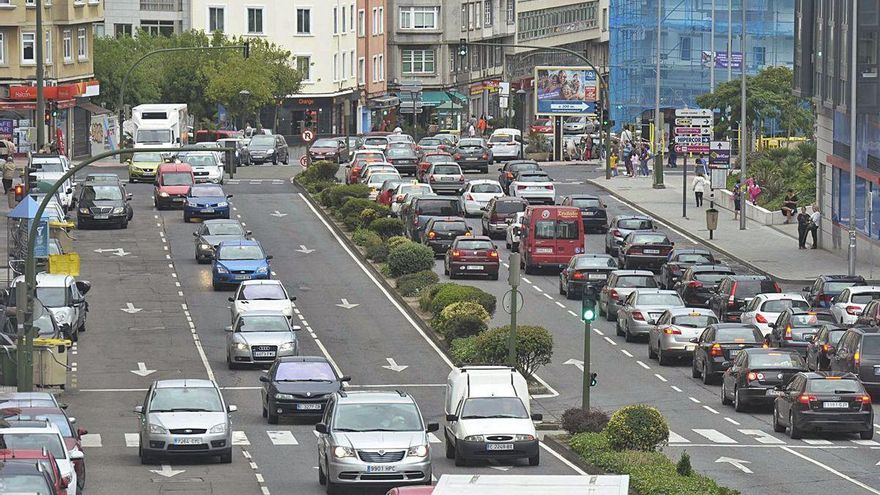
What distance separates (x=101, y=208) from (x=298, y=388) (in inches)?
1320

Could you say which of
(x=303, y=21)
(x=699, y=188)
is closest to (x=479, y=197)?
(x=699, y=188)

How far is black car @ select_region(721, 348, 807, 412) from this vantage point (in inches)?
1606

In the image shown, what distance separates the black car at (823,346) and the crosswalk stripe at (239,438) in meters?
13.1

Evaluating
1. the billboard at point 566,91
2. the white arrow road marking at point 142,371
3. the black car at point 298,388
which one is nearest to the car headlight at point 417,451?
the black car at point 298,388

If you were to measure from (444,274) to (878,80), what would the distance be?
15.2 meters

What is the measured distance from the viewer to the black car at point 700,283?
55312 mm

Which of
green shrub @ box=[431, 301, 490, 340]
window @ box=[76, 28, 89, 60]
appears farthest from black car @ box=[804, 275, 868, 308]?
window @ box=[76, 28, 89, 60]

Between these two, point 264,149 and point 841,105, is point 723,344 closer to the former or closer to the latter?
point 841,105

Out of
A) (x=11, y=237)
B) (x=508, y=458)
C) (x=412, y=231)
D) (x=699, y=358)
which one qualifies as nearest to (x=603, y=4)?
(x=412, y=231)

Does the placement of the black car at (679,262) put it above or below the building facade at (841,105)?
below

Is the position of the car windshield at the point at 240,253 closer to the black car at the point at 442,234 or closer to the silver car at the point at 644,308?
the black car at the point at 442,234

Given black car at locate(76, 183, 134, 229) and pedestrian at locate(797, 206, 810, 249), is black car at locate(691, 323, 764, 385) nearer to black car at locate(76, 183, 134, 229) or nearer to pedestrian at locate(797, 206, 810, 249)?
pedestrian at locate(797, 206, 810, 249)

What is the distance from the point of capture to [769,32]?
368 feet

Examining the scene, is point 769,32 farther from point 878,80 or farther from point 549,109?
point 878,80
